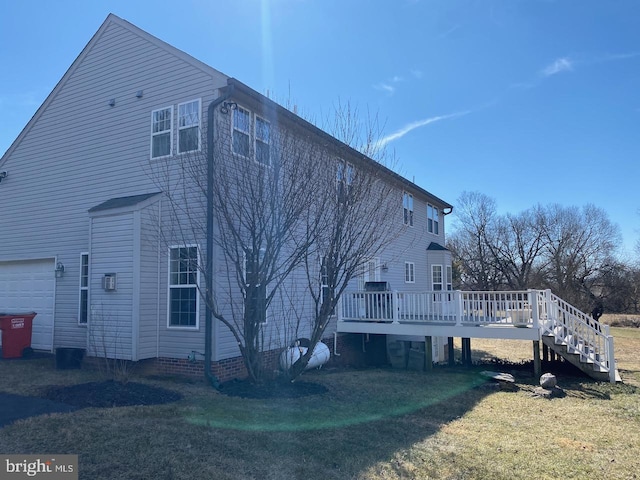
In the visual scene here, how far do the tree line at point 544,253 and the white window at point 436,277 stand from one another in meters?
16.5

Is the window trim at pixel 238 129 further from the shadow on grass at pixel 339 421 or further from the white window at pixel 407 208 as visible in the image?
the white window at pixel 407 208

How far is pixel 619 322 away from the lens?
3503cm

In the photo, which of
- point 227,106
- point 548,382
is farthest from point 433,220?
point 227,106

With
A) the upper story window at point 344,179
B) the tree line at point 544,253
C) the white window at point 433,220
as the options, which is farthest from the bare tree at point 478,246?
the upper story window at point 344,179

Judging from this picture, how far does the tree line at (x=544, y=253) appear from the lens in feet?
118

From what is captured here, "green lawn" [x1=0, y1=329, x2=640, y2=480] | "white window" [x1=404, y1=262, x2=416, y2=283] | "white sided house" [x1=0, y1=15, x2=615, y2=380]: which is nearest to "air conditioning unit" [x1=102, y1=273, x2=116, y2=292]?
"white sided house" [x1=0, y1=15, x2=615, y2=380]

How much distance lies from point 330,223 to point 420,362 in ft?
20.0

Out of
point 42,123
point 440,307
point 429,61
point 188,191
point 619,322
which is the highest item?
point 429,61

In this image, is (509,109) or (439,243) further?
(439,243)

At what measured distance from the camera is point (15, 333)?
11.3 m

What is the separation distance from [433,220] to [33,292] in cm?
1618

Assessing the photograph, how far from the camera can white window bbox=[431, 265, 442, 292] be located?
20.6 meters

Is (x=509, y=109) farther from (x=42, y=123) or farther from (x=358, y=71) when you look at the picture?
(x=42, y=123)

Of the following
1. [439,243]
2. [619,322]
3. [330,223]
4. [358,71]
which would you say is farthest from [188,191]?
[619,322]
